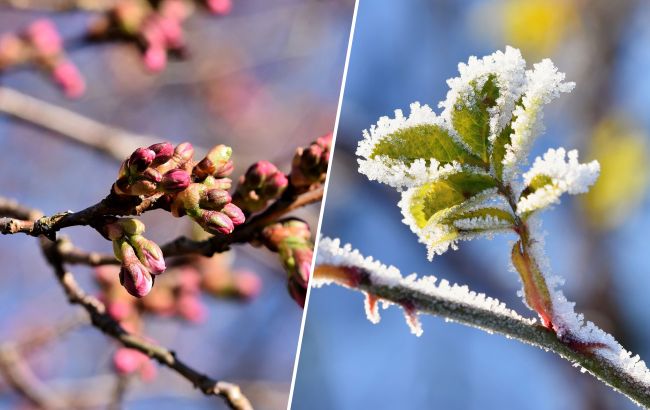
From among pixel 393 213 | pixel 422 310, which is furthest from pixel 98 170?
pixel 422 310

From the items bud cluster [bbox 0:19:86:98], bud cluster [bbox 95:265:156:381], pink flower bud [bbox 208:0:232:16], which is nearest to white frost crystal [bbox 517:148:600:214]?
bud cluster [bbox 95:265:156:381]

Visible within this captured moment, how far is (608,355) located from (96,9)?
84 centimetres

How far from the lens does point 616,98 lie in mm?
1929

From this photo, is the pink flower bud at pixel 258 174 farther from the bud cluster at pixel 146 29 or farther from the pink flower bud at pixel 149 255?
the bud cluster at pixel 146 29

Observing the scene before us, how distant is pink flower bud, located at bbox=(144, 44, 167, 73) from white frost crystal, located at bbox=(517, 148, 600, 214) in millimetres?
711

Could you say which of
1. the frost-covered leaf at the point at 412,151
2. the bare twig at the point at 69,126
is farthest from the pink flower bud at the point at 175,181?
the bare twig at the point at 69,126

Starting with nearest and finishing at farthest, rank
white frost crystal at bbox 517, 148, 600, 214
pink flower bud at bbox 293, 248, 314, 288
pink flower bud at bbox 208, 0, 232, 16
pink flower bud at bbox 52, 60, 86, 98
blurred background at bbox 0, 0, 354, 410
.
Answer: white frost crystal at bbox 517, 148, 600, 214 → pink flower bud at bbox 293, 248, 314, 288 → pink flower bud at bbox 208, 0, 232, 16 → pink flower bud at bbox 52, 60, 86, 98 → blurred background at bbox 0, 0, 354, 410

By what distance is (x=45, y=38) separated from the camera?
3.89ft

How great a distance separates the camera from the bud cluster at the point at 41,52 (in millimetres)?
1143

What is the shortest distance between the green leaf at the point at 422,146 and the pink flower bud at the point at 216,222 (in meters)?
0.09

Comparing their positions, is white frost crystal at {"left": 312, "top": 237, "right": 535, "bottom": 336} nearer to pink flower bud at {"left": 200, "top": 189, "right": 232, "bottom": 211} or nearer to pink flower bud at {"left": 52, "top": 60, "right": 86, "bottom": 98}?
pink flower bud at {"left": 200, "top": 189, "right": 232, "bottom": 211}

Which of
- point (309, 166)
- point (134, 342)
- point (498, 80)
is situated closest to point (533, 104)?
point (498, 80)

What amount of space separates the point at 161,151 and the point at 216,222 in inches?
2.1

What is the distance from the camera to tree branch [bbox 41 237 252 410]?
0.58 meters
